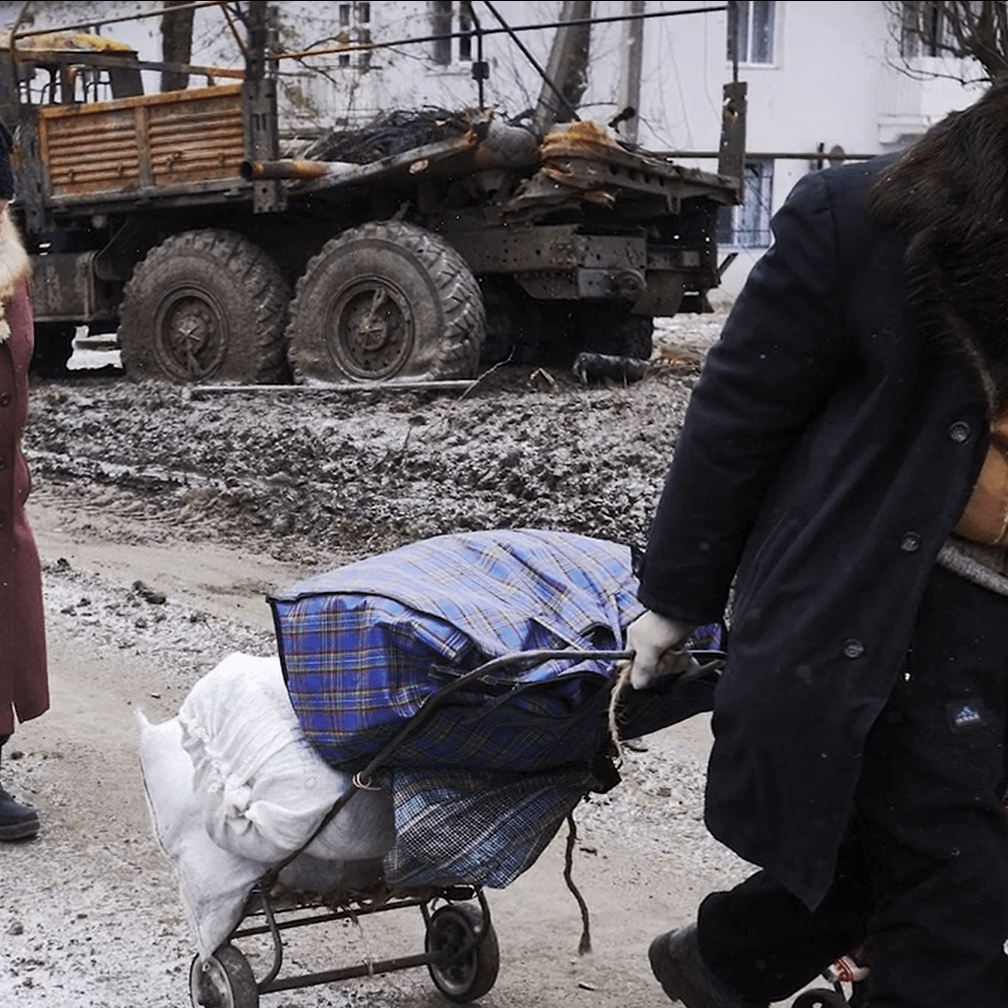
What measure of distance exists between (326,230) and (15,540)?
850 centimetres

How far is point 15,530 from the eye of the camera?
4.18 meters

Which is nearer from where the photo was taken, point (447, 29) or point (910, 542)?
point (910, 542)

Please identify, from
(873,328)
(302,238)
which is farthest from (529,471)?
(873,328)

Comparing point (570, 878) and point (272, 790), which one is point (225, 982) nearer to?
point (272, 790)

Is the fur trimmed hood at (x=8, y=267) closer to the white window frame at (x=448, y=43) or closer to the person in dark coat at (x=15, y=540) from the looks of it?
the person in dark coat at (x=15, y=540)

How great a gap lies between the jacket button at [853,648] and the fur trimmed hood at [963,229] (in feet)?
1.09

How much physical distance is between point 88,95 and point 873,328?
1232cm

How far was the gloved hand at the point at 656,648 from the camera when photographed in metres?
2.36

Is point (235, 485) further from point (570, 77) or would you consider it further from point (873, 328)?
point (570, 77)

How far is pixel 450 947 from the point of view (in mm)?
3342

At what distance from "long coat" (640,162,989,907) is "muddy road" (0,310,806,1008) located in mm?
1360

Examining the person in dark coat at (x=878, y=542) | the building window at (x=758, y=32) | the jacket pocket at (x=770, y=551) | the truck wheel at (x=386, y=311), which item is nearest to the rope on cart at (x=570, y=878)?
the person in dark coat at (x=878, y=542)

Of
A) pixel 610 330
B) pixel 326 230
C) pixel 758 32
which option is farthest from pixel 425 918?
pixel 758 32

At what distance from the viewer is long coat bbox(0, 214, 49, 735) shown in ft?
13.5
